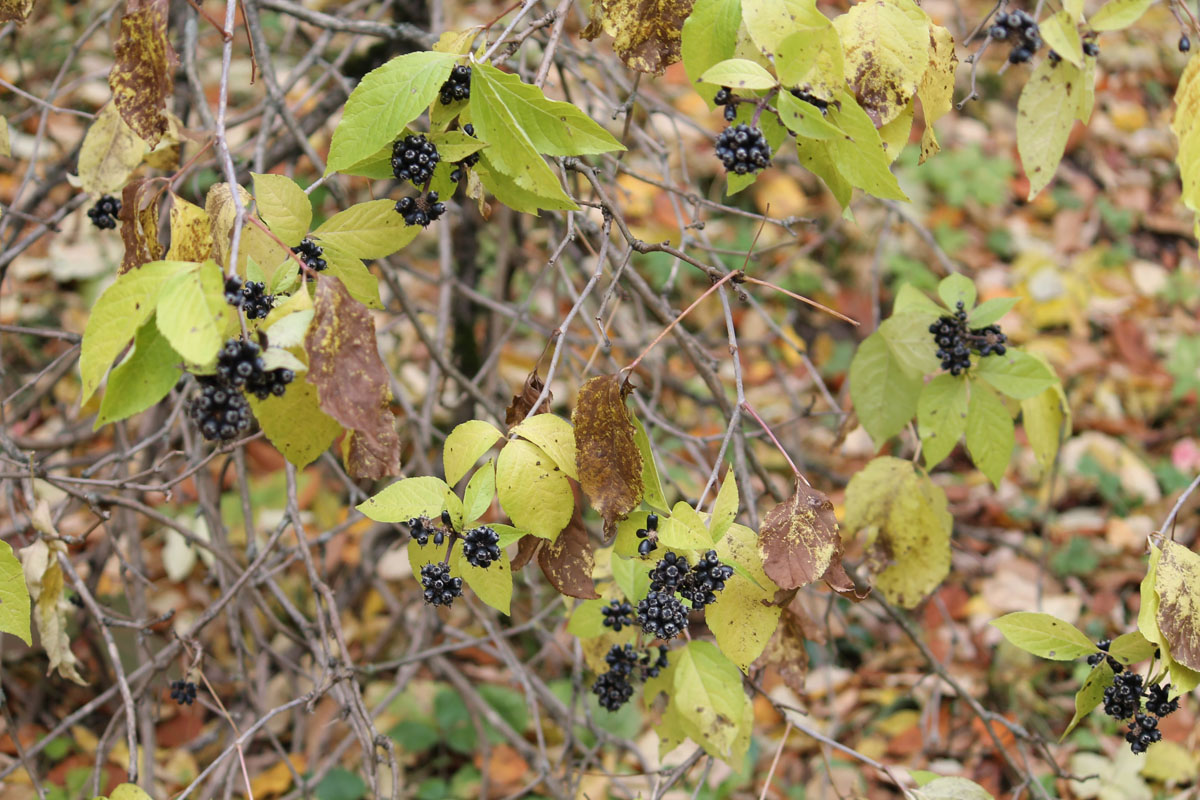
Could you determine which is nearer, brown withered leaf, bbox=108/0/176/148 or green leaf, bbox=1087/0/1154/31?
brown withered leaf, bbox=108/0/176/148

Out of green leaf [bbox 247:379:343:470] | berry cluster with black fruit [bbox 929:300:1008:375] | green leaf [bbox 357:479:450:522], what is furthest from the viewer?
berry cluster with black fruit [bbox 929:300:1008:375]

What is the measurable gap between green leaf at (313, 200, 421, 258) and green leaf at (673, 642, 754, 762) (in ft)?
2.57

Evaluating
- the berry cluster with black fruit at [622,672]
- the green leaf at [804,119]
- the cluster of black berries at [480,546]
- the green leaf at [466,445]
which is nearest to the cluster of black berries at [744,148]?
the green leaf at [804,119]

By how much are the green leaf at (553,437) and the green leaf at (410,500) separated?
127mm

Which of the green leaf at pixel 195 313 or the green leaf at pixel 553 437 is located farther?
the green leaf at pixel 553 437

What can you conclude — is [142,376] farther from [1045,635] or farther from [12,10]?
[1045,635]

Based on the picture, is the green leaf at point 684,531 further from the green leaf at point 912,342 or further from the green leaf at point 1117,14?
the green leaf at point 1117,14

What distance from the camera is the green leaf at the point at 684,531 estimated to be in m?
1.16

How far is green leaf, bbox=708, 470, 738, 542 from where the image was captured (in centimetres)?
124

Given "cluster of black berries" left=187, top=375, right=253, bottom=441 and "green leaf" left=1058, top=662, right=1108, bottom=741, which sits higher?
"cluster of black berries" left=187, top=375, right=253, bottom=441

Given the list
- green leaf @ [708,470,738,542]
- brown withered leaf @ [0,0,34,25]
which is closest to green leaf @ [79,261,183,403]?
green leaf @ [708,470,738,542]

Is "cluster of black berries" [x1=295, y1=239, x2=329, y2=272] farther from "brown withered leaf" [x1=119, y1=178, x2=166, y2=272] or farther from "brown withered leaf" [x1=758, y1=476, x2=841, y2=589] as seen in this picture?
"brown withered leaf" [x1=758, y1=476, x2=841, y2=589]

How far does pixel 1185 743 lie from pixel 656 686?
2281 millimetres

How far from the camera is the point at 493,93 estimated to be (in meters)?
1.16
